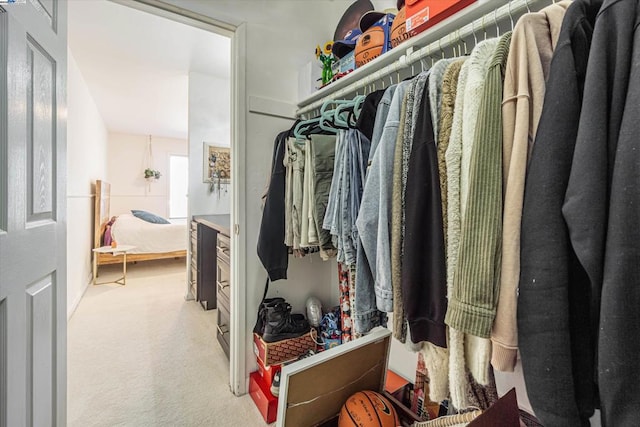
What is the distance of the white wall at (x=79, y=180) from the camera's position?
284cm

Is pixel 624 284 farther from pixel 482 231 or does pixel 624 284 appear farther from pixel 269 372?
pixel 269 372

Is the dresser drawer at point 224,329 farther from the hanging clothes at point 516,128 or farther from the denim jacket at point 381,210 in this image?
the hanging clothes at point 516,128

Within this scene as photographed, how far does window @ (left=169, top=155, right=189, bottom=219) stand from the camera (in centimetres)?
665

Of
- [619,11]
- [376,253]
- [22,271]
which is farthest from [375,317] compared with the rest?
[22,271]

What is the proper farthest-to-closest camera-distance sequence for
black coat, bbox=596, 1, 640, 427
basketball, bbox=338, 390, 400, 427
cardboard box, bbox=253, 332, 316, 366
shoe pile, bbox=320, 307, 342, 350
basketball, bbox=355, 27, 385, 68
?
shoe pile, bbox=320, 307, 342, 350 < cardboard box, bbox=253, 332, 316, 366 < basketball, bbox=355, 27, 385, 68 < basketball, bbox=338, 390, 400, 427 < black coat, bbox=596, 1, 640, 427

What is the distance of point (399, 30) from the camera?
113 centimetres

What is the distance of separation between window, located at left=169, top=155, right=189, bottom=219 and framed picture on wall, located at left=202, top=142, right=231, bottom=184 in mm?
3630

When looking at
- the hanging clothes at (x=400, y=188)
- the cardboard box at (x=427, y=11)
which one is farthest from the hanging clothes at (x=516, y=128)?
the cardboard box at (x=427, y=11)

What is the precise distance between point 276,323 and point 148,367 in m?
1.11

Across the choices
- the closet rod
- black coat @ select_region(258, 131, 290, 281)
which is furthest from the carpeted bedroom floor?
the closet rod

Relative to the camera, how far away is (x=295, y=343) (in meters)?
1.67

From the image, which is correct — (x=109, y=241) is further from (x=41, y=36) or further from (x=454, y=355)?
(x=454, y=355)

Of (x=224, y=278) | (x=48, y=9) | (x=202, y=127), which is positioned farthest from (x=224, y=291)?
(x=202, y=127)

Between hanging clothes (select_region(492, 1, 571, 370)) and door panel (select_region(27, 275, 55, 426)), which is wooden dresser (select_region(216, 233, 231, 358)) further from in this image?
hanging clothes (select_region(492, 1, 571, 370))
